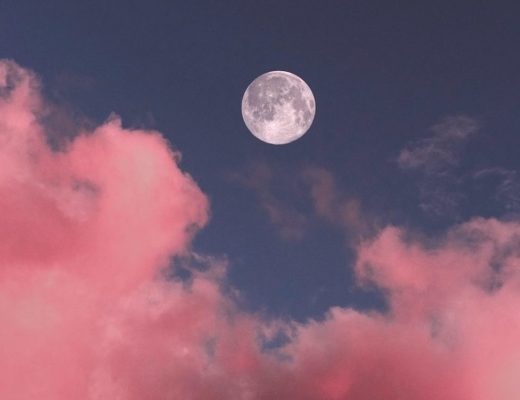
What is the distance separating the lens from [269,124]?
52594 mm

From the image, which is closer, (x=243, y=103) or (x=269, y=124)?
(x=269, y=124)

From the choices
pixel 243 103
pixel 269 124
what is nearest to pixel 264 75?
pixel 243 103

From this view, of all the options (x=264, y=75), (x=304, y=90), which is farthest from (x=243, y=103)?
(x=304, y=90)

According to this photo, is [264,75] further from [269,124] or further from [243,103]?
[269,124]

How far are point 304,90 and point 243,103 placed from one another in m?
8.15

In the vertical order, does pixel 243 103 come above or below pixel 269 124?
above

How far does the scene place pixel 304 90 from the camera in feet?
188

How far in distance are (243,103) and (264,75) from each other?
4.64 m

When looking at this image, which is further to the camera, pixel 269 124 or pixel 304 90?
pixel 304 90

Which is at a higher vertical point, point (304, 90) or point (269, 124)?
point (304, 90)

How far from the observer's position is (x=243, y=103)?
57062 millimetres

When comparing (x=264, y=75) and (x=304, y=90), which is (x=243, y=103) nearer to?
(x=264, y=75)

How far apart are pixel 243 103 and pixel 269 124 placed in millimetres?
6547
